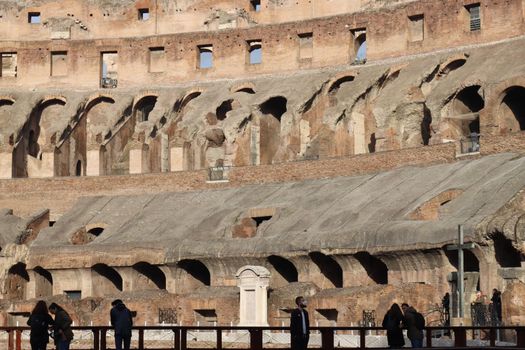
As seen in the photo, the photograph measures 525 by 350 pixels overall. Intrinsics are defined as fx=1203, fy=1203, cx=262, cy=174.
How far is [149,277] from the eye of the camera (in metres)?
44.1

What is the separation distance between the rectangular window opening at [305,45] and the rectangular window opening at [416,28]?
17.6 ft

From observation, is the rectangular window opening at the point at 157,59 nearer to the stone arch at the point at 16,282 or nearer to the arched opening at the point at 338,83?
the arched opening at the point at 338,83

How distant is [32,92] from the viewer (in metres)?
60.6

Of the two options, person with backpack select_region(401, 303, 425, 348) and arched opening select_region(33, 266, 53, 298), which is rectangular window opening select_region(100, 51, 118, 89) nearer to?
arched opening select_region(33, 266, 53, 298)

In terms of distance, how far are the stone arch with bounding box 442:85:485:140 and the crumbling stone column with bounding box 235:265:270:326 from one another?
13.2m

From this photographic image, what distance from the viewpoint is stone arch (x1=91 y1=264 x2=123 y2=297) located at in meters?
44.6

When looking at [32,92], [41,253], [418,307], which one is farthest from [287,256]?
[32,92]

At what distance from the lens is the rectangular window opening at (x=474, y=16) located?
→ 5106cm

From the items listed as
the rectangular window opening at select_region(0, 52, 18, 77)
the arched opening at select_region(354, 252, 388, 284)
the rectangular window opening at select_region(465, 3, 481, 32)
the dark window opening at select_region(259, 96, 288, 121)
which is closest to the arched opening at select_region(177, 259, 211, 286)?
the arched opening at select_region(354, 252, 388, 284)

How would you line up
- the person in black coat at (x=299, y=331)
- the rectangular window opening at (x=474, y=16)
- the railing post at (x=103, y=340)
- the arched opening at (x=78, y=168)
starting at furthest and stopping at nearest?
the arched opening at (x=78, y=168) → the rectangular window opening at (x=474, y=16) → the railing post at (x=103, y=340) → the person in black coat at (x=299, y=331)

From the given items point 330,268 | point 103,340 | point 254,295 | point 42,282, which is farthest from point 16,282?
point 103,340

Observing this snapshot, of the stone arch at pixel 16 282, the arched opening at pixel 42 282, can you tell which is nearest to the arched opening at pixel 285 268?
the arched opening at pixel 42 282

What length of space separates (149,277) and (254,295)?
344 inches

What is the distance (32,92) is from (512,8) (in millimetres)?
24620
